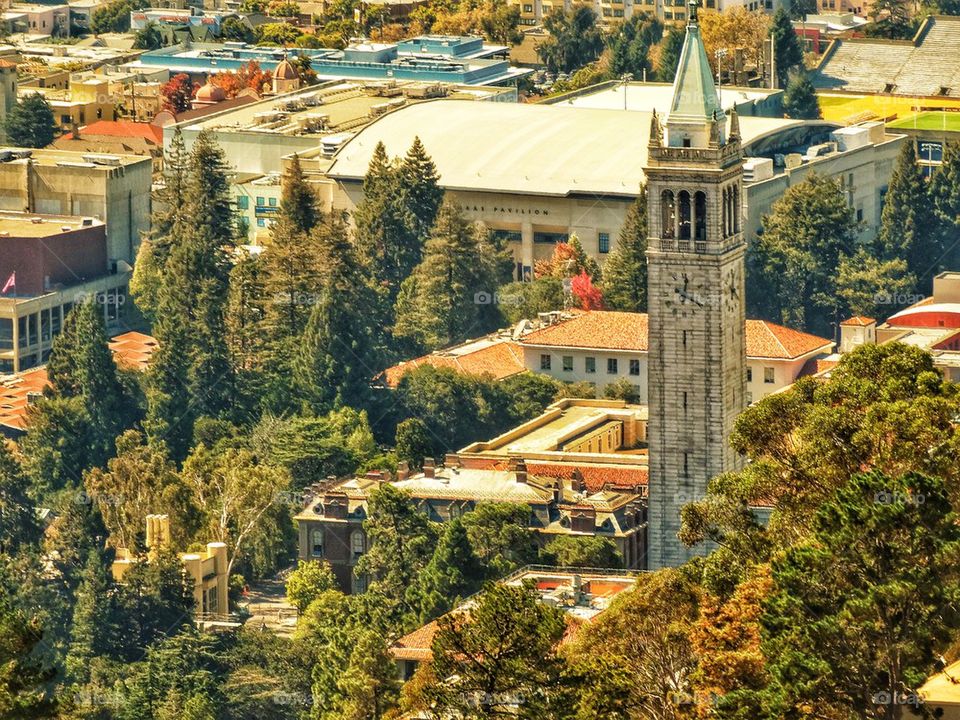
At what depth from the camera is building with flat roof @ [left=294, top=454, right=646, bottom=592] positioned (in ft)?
478

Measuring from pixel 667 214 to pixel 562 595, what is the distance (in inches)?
863

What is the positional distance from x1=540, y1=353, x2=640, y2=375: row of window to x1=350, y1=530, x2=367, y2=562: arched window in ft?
78.9

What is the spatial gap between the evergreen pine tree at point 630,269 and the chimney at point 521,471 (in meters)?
33.4

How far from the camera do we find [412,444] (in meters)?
162

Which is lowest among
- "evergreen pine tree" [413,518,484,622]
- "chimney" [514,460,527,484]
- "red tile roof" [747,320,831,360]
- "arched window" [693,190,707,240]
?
"evergreen pine tree" [413,518,484,622]

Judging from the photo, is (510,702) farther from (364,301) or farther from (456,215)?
(456,215)
